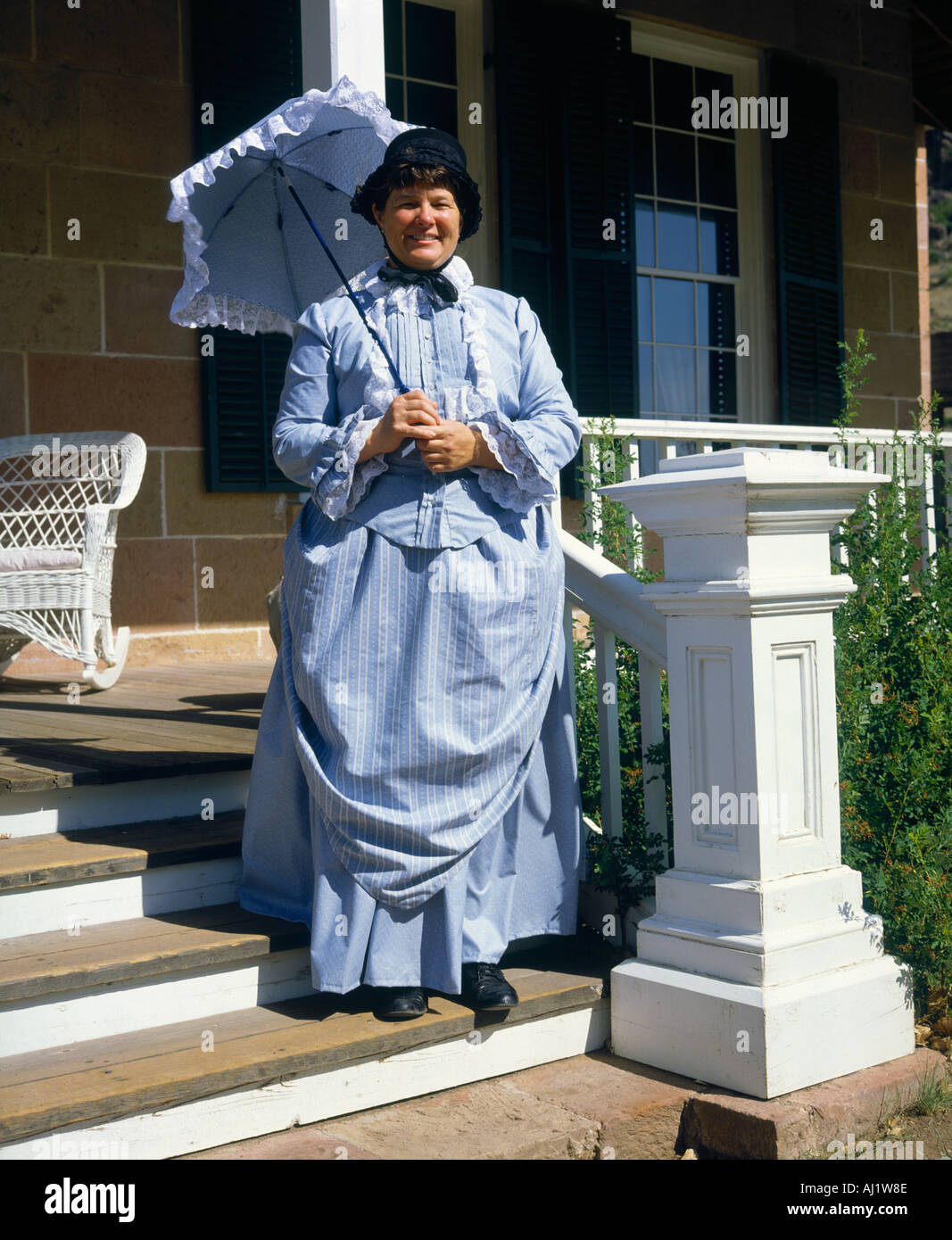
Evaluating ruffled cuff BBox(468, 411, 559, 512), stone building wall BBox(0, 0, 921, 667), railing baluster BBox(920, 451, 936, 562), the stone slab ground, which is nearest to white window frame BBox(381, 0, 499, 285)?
stone building wall BBox(0, 0, 921, 667)

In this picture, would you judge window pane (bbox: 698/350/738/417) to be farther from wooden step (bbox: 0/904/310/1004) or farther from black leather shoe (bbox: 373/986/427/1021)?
black leather shoe (bbox: 373/986/427/1021)

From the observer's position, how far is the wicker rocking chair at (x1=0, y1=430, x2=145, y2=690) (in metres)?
4.70

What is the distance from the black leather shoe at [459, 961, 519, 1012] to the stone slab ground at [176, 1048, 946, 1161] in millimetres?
169

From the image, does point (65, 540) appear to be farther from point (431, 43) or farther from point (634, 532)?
point (431, 43)

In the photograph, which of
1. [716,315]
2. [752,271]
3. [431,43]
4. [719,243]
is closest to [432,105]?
[431,43]

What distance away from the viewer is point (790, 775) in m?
2.68

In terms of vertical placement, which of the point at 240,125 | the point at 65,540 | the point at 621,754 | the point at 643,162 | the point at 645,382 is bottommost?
the point at 621,754

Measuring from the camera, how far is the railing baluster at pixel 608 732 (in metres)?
3.22

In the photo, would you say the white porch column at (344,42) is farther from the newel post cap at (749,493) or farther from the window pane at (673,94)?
the window pane at (673,94)

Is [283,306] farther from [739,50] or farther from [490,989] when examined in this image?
[739,50]

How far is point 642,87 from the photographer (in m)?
7.08

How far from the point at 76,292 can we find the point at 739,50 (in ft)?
13.3

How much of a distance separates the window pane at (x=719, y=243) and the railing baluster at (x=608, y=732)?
4.71m

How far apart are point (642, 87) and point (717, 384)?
165 centimetres
